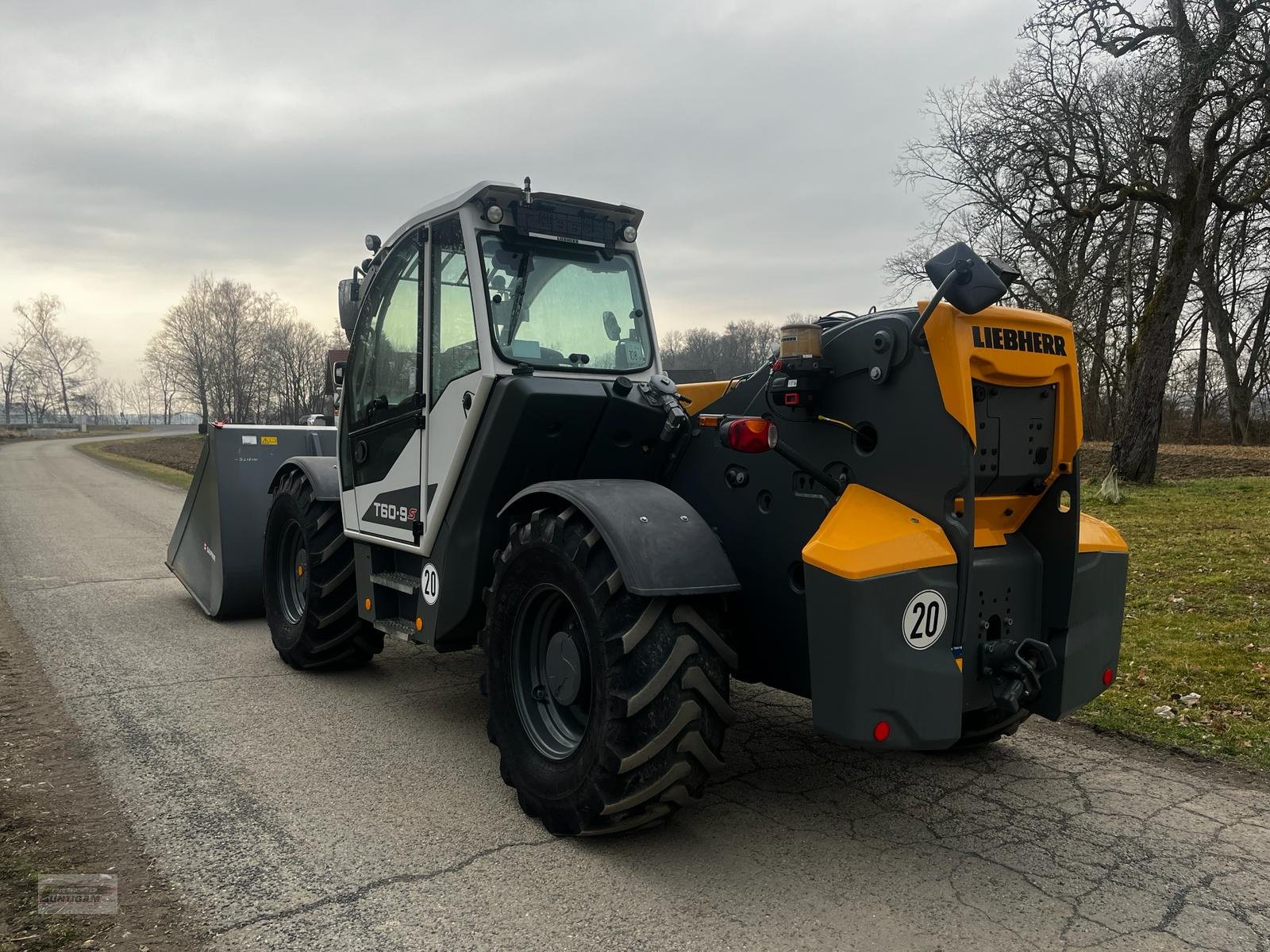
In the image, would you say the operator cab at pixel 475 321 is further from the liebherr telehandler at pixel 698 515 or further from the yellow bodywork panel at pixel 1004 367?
the yellow bodywork panel at pixel 1004 367

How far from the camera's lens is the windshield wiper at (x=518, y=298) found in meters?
4.34

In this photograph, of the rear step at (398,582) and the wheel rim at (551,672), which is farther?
the rear step at (398,582)

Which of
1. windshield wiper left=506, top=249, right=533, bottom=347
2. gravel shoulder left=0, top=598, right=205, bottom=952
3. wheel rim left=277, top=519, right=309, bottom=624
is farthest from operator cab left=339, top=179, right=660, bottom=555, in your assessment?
gravel shoulder left=0, top=598, right=205, bottom=952

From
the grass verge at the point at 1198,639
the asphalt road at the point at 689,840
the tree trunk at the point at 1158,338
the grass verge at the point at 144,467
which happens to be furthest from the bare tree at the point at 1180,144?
the grass verge at the point at 144,467

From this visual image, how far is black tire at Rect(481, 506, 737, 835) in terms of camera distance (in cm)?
329

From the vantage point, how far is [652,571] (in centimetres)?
333

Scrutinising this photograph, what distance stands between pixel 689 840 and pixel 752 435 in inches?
61.9

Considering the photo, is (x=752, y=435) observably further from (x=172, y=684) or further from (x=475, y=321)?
(x=172, y=684)

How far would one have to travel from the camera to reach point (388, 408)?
513 cm

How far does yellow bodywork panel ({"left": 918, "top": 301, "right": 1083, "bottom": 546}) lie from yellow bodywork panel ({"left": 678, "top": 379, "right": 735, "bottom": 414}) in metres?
1.15

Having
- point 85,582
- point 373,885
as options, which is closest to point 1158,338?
point 85,582

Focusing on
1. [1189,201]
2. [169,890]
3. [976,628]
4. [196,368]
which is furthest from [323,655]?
[196,368]

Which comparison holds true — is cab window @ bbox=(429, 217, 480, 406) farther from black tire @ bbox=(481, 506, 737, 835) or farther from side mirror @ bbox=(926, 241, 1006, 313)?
side mirror @ bbox=(926, 241, 1006, 313)

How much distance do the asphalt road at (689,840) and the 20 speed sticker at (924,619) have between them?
88cm
